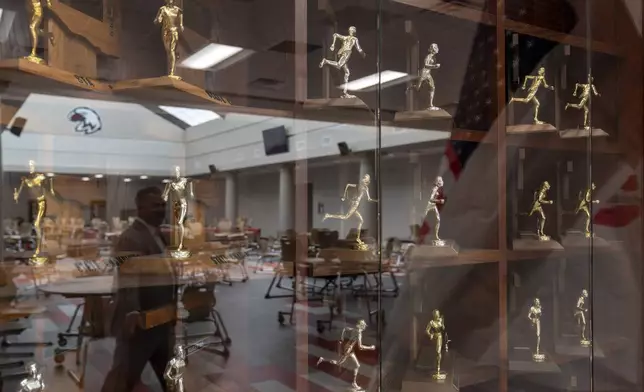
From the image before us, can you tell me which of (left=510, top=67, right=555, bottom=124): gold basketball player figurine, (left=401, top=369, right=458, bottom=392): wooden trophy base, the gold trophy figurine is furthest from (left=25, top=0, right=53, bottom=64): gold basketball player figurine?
the gold trophy figurine

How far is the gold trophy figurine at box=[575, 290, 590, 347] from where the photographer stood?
203 cm

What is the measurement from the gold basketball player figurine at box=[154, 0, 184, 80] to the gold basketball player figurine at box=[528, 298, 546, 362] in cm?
139

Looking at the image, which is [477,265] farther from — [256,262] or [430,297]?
[256,262]

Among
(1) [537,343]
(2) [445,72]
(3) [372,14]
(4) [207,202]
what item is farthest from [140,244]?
(1) [537,343]

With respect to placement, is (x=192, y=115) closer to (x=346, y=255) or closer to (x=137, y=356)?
(x=346, y=255)

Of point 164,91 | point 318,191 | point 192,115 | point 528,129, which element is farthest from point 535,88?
point 164,91

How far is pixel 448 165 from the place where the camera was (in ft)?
6.08

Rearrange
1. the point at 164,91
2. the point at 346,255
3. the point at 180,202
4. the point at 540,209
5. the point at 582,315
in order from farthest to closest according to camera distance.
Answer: the point at 582,315 → the point at 540,209 → the point at 346,255 → the point at 180,202 → the point at 164,91

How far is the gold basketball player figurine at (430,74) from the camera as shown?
169 centimetres

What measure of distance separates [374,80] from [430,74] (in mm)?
177

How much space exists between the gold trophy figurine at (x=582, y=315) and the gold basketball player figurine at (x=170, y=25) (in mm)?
1618

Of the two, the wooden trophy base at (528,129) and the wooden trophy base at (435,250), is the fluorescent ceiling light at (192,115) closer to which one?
the wooden trophy base at (435,250)

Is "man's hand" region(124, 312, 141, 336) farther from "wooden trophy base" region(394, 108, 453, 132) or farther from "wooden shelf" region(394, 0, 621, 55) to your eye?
"wooden shelf" region(394, 0, 621, 55)

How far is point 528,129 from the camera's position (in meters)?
1.89
